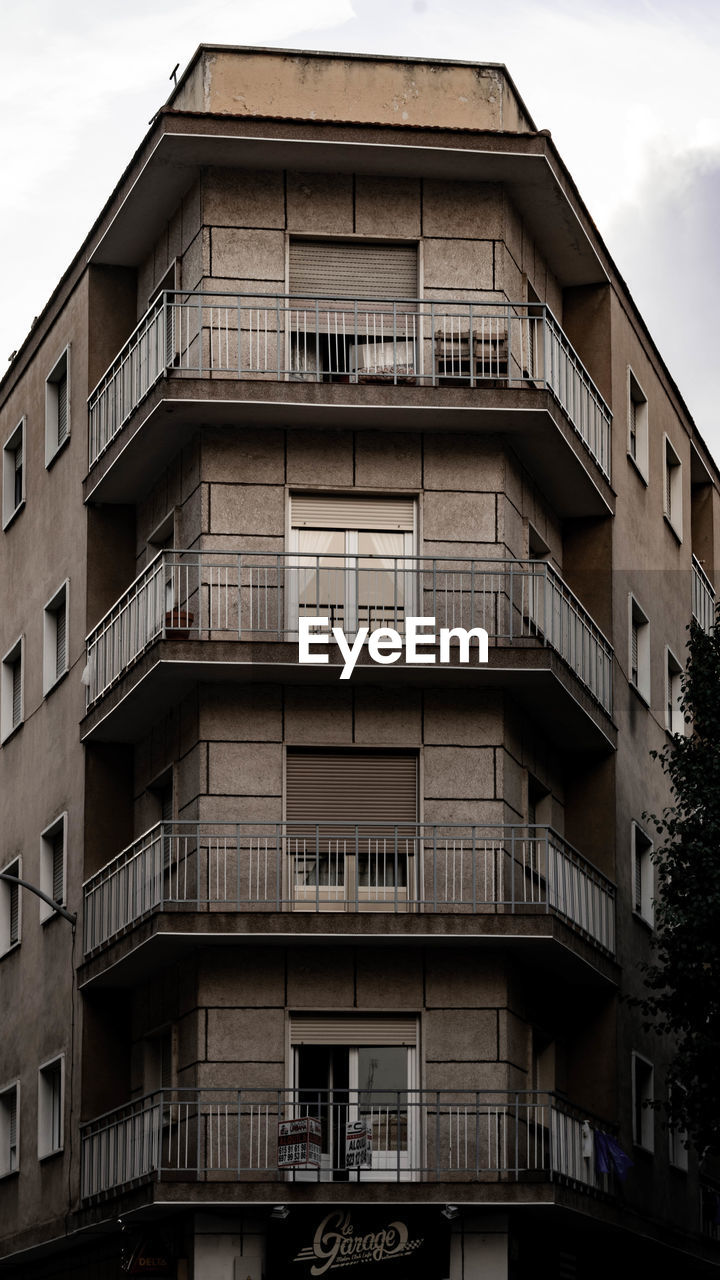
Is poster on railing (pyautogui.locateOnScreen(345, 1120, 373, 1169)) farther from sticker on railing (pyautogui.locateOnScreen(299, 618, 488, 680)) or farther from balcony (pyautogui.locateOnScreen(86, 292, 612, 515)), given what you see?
balcony (pyautogui.locateOnScreen(86, 292, 612, 515))

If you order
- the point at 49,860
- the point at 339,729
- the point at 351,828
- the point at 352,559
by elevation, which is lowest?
the point at 351,828

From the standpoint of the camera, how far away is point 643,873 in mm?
35625

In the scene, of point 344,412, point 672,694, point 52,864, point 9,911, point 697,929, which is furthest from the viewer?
point 672,694

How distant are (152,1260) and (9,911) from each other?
31.2 feet

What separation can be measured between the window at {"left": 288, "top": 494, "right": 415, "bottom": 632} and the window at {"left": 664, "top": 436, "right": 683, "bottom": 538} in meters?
9.75

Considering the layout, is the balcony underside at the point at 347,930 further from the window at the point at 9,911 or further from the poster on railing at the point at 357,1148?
the window at the point at 9,911

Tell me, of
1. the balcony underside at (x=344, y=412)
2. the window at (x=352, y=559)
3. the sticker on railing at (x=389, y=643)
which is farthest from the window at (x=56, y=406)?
the sticker on railing at (x=389, y=643)

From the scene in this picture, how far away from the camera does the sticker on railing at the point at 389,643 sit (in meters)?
29.7

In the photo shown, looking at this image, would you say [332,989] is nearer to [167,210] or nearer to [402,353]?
[402,353]

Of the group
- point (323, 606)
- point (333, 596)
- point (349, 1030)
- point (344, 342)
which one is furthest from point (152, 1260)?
point (344, 342)

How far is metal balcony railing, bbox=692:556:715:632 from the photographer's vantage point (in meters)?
41.6

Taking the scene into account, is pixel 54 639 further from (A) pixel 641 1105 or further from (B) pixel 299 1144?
(A) pixel 641 1105

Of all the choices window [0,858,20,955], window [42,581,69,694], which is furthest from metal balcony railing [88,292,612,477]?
window [0,858,20,955]

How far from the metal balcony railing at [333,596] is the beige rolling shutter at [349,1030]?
506 cm
